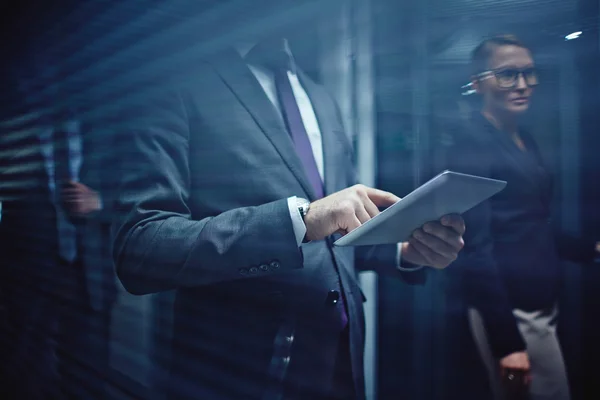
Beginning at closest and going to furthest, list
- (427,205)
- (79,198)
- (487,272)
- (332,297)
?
(427,205) < (332,297) < (487,272) < (79,198)

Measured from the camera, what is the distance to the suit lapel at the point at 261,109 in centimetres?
87

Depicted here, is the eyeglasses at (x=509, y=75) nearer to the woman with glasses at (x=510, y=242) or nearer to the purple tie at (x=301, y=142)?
the woman with glasses at (x=510, y=242)

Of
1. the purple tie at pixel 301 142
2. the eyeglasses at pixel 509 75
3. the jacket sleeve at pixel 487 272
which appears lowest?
the jacket sleeve at pixel 487 272

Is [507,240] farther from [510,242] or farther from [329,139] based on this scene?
[329,139]

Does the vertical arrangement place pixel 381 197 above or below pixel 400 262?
above

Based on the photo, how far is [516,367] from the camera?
1266 mm

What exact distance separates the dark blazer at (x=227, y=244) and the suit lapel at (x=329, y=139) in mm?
150

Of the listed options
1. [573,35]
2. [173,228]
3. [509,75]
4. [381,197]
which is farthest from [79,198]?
[573,35]

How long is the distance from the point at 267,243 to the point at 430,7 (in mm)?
1383

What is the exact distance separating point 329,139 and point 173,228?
1.60 feet

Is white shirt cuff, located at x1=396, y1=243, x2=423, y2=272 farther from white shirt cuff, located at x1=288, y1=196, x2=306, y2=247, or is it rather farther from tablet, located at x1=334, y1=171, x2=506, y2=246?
white shirt cuff, located at x1=288, y1=196, x2=306, y2=247

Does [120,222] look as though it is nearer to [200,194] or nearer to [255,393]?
[200,194]

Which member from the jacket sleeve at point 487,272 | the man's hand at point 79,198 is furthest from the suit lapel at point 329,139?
the man's hand at point 79,198

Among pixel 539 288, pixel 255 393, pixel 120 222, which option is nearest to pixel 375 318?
pixel 539 288
